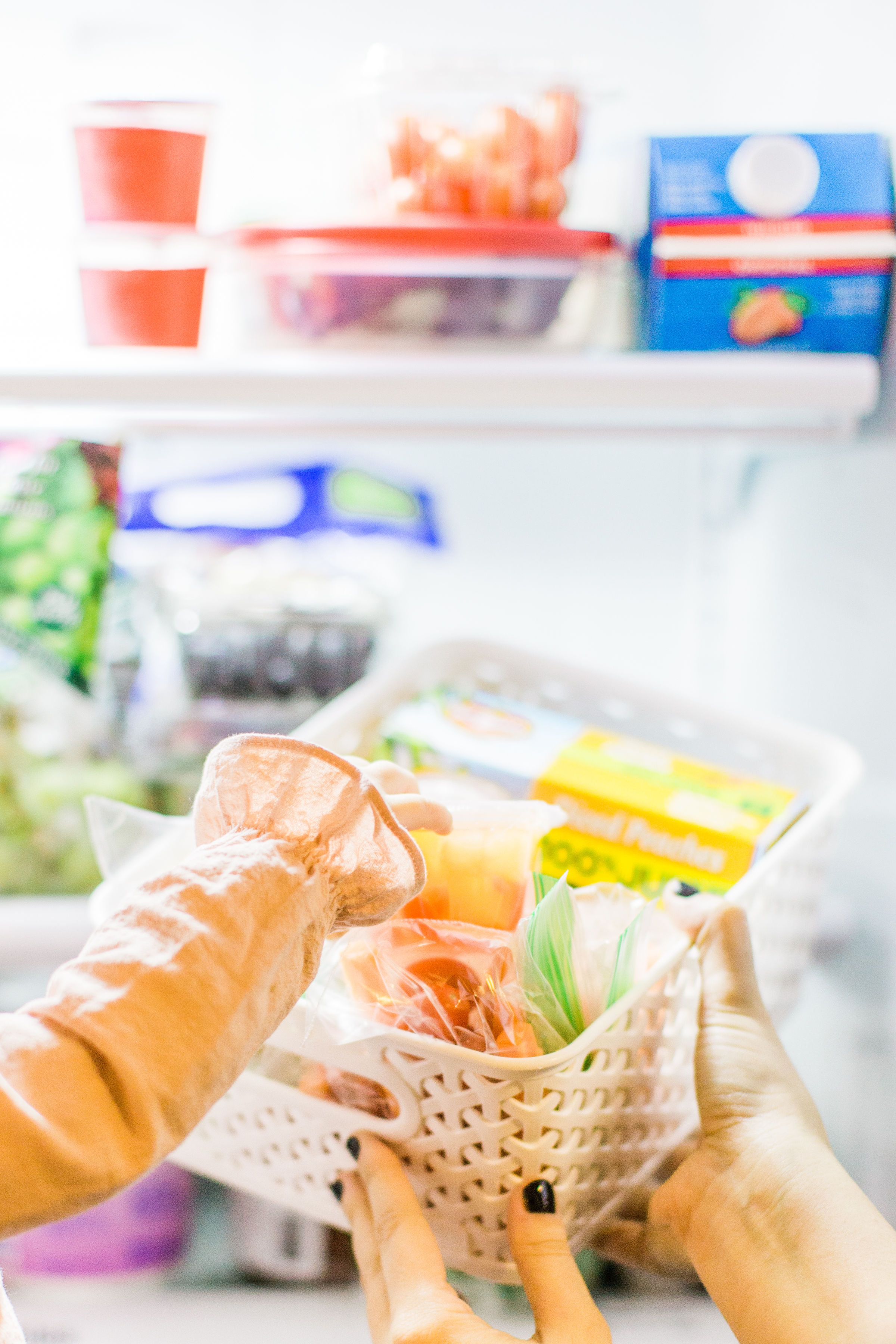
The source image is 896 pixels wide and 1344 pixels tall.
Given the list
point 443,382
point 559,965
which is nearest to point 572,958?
point 559,965

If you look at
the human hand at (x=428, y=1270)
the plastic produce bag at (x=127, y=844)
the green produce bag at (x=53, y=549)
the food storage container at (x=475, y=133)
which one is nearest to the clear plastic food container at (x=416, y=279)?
the food storage container at (x=475, y=133)

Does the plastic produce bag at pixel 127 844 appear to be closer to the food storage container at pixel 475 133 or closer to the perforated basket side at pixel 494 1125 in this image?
the perforated basket side at pixel 494 1125

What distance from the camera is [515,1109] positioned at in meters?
0.48

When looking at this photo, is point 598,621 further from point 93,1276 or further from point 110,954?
point 110,954

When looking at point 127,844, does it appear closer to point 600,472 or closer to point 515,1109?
point 515,1109

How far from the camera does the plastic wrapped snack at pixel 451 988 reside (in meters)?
0.49

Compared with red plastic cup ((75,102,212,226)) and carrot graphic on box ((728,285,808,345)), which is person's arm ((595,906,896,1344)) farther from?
red plastic cup ((75,102,212,226))

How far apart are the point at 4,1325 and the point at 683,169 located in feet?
2.66

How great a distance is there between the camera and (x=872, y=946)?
841 millimetres

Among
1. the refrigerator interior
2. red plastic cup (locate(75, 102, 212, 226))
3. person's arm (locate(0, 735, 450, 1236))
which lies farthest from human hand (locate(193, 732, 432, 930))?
red plastic cup (locate(75, 102, 212, 226))

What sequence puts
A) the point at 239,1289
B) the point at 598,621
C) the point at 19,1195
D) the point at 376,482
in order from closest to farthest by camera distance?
the point at 19,1195 < the point at 239,1289 < the point at 376,482 < the point at 598,621

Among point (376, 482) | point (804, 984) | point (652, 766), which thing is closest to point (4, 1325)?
point (652, 766)

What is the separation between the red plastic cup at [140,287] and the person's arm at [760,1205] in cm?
56

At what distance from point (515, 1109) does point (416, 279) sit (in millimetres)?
554
